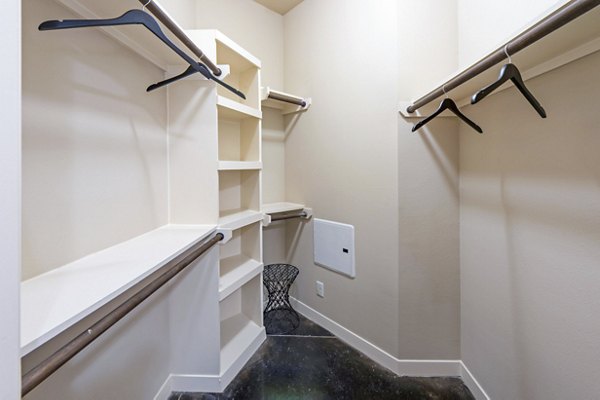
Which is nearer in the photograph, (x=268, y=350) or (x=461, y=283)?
(x=461, y=283)

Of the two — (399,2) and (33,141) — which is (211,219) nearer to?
(33,141)

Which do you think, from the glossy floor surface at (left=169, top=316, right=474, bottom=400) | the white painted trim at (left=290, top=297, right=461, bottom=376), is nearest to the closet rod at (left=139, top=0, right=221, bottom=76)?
the glossy floor surface at (left=169, top=316, right=474, bottom=400)

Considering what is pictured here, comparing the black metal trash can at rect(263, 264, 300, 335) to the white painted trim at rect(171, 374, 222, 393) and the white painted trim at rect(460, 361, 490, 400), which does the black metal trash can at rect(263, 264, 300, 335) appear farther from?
the white painted trim at rect(460, 361, 490, 400)

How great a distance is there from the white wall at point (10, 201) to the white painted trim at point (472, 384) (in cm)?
186

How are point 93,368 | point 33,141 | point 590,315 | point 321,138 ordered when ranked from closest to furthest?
1. point 33,141
2. point 590,315
3. point 93,368
4. point 321,138

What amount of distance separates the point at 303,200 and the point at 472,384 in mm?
1615

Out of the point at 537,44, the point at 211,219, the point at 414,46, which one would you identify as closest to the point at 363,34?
the point at 414,46

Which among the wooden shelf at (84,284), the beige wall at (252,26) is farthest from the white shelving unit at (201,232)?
the beige wall at (252,26)

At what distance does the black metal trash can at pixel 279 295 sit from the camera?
2.18 metres

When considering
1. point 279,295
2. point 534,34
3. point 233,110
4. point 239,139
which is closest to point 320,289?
point 279,295

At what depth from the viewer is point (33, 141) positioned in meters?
0.74

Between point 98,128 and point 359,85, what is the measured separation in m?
1.49

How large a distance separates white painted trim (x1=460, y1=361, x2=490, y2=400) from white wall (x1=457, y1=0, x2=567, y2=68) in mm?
1628

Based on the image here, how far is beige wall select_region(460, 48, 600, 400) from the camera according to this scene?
86 cm
